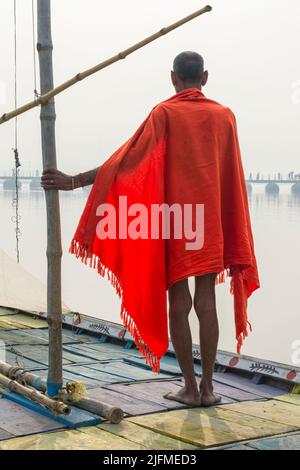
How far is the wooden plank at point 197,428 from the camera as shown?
3021 millimetres

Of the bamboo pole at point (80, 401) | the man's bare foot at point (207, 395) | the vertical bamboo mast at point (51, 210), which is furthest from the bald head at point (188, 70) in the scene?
the bamboo pole at point (80, 401)

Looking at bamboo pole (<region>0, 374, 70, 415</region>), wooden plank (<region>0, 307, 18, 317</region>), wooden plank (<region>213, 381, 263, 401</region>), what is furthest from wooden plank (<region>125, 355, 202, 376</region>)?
wooden plank (<region>0, 307, 18, 317</region>)

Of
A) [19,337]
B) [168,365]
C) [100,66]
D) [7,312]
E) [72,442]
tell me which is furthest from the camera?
[7,312]

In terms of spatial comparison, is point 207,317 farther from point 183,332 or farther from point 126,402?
point 126,402

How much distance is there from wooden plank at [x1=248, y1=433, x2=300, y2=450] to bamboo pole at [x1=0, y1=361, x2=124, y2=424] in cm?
57

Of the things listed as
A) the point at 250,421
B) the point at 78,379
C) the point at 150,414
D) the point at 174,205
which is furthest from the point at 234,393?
the point at 174,205

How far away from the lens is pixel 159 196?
3438mm

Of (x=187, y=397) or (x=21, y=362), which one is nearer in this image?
(x=187, y=397)

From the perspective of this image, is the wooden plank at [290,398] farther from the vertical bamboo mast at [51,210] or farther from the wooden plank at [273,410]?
the vertical bamboo mast at [51,210]

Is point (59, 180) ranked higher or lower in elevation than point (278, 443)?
higher

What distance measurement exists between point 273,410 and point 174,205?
1.08 meters

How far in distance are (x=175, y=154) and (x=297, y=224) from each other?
38097 millimetres
